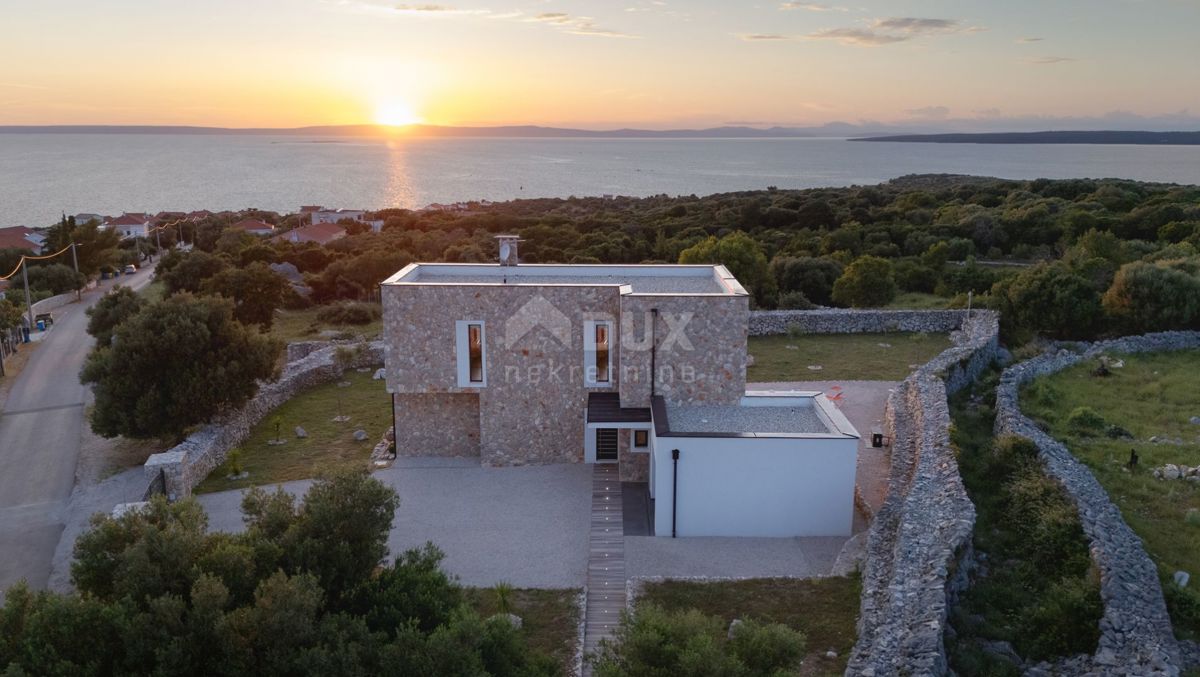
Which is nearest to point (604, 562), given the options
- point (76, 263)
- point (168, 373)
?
point (168, 373)

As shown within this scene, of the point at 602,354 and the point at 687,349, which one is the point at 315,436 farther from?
the point at 687,349

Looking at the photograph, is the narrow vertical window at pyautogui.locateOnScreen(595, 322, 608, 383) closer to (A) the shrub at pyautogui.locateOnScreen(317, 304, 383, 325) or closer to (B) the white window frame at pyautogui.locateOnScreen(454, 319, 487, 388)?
(B) the white window frame at pyautogui.locateOnScreen(454, 319, 487, 388)

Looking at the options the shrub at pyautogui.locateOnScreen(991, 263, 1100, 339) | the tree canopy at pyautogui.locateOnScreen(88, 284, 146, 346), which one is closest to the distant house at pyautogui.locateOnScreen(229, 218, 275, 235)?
the tree canopy at pyautogui.locateOnScreen(88, 284, 146, 346)

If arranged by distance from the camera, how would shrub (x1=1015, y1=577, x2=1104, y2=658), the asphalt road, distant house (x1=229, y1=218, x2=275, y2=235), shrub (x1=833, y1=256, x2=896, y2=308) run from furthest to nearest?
1. distant house (x1=229, y1=218, x2=275, y2=235)
2. shrub (x1=833, y1=256, x2=896, y2=308)
3. the asphalt road
4. shrub (x1=1015, y1=577, x2=1104, y2=658)

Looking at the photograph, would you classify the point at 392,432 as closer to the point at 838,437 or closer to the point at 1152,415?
the point at 838,437

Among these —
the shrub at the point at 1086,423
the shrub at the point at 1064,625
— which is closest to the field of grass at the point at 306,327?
the shrub at the point at 1086,423
